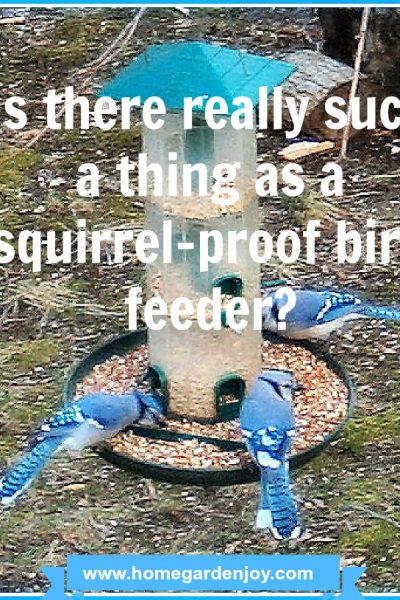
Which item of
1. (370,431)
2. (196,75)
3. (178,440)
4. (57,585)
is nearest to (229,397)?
(178,440)

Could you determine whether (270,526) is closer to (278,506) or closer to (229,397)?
(278,506)

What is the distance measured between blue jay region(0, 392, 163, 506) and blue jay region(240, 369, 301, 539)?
150 mm

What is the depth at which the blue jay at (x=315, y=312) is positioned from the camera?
83.3 inches

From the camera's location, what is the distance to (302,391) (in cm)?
215

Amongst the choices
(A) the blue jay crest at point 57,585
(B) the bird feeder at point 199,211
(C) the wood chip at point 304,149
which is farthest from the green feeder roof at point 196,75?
(A) the blue jay crest at point 57,585

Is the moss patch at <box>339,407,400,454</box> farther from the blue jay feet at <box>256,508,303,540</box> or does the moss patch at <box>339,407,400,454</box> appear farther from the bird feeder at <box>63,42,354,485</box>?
the blue jay feet at <box>256,508,303,540</box>

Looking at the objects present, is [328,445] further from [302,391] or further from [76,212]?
[76,212]

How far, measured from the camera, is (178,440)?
6.84ft

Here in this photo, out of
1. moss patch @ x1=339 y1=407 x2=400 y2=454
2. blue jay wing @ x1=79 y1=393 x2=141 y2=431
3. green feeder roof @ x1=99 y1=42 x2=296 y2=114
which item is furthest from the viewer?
moss patch @ x1=339 y1=407 x2=400 y2=454

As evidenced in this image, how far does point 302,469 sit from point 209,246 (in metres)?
0.36

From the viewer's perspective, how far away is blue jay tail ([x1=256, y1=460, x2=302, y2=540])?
78.2 inches

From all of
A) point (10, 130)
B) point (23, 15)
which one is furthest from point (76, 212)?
point (23, 15)

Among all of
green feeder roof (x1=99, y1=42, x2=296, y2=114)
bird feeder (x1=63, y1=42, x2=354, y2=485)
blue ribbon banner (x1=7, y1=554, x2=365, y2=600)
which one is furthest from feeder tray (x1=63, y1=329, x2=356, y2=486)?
green feeder roof (x1=99, y1=42, x2=296, y2=114)

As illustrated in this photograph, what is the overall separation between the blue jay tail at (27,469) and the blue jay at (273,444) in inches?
11.0
